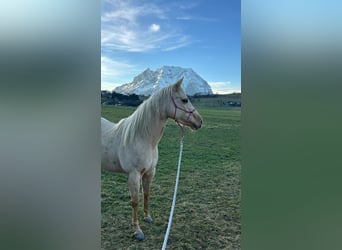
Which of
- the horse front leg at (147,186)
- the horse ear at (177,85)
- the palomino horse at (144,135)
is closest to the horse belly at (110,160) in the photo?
the palomino horse at (144,135)

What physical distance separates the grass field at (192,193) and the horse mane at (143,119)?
5 centimetres

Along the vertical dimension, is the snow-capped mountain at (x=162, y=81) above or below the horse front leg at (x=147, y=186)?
above

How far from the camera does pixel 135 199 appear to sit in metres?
1.48

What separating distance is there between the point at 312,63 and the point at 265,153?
1.31 feet

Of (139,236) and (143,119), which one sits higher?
(143,119)

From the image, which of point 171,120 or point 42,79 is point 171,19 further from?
point 42,79

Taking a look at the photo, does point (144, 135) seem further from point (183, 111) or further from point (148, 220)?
point (148, 220)


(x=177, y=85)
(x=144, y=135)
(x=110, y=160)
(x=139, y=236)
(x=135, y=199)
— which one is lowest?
(x=139, y=236)

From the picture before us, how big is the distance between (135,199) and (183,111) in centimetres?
52

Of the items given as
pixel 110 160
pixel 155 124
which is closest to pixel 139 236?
pixel 110 160

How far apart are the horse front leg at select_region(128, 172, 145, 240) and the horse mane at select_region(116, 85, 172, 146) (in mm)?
180

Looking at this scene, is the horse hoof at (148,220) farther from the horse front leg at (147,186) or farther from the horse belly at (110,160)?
the horse belly at (110,160)

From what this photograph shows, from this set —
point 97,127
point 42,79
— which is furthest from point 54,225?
point 42,79

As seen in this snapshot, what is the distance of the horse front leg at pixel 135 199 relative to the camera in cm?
145
